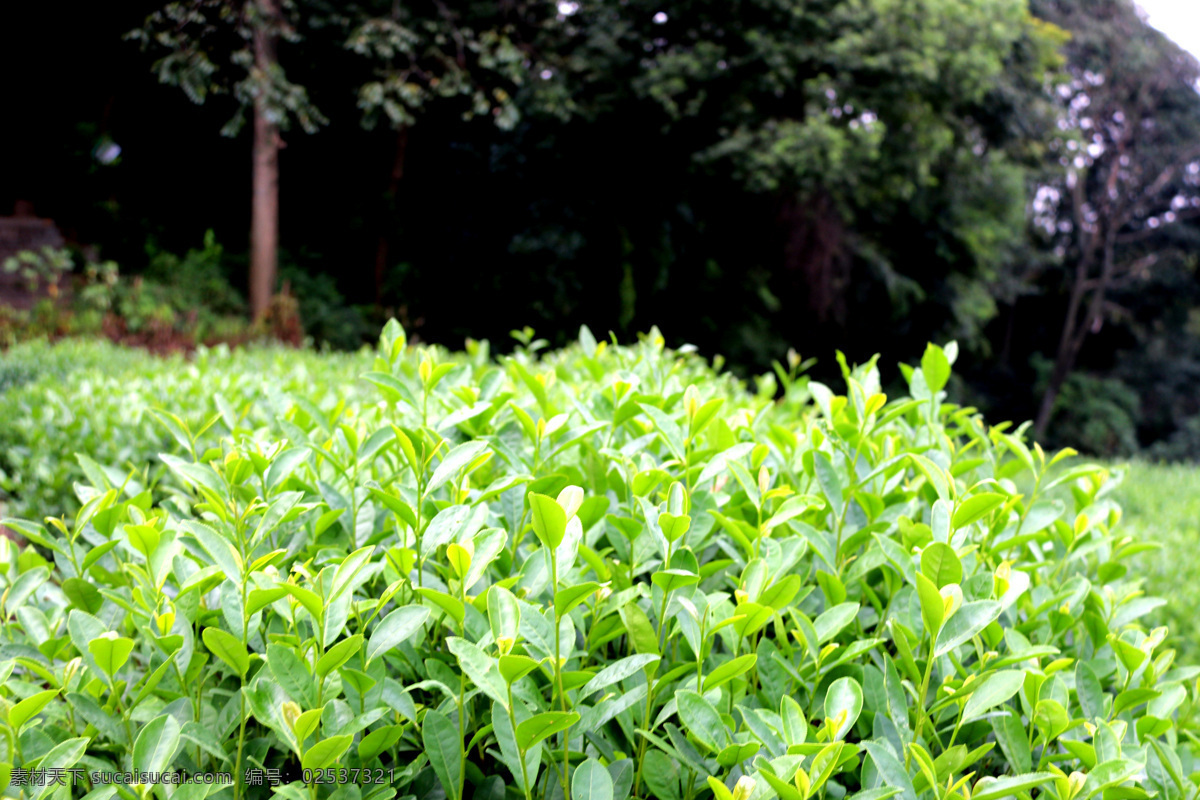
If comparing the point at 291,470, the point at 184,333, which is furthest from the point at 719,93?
the point at 291,470

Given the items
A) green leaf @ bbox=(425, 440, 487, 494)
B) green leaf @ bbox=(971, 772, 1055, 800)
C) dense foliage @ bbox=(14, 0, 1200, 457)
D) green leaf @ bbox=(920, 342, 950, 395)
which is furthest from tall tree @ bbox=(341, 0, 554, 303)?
green leaf @ bbox=(971, 772, 1055, 800)

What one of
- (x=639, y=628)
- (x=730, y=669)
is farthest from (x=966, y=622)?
(x=639, y=628)

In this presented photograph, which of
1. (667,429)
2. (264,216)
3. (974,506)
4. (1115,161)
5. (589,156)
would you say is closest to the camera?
(974,506)

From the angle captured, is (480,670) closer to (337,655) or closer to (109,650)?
(337,655)

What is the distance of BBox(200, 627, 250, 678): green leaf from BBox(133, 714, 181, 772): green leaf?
85 millimetres

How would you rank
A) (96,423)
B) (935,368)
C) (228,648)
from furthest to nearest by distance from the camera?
1. (96,423)
2. (935,368)
3. (228,648)

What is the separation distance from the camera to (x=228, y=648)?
3.00 ft

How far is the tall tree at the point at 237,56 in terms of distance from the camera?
10672mm

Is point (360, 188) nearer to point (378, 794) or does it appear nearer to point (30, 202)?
point (30, 202)

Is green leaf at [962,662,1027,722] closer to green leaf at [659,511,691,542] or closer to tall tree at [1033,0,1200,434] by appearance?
green leaf at [659,511,691,542]

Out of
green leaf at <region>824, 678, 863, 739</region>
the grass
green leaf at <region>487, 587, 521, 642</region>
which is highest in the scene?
green leaf at <region>487, 587, 521, 642</region>

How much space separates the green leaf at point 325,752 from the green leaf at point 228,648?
0.17m

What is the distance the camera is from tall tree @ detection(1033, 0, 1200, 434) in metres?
20.3

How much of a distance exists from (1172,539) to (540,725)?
16.6 ft
